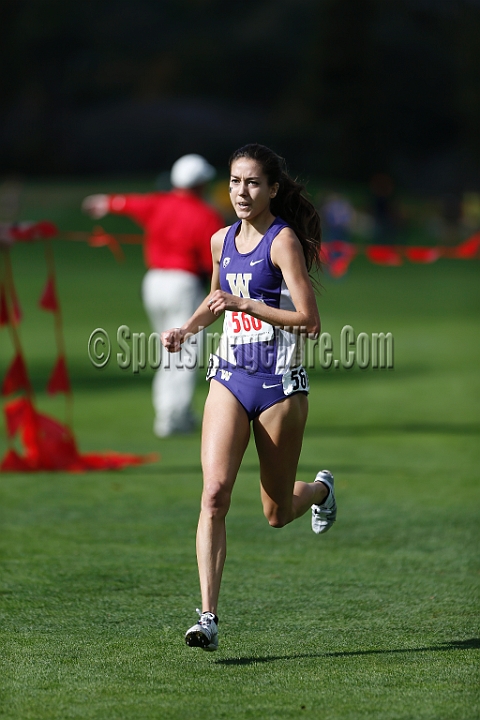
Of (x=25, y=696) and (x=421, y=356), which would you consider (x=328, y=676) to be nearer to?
(x=25, y=696)

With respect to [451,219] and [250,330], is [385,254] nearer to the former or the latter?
[250,330]

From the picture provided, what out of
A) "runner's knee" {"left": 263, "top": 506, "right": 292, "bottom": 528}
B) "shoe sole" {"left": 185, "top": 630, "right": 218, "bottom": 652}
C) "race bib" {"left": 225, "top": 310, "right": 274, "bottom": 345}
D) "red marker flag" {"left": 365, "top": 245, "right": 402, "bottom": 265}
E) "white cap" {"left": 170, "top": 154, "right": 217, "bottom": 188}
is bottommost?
"shoe sole" {"left": 185, "top": 630, "right": 218, "bottom": 652}

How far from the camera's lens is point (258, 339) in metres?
5.45

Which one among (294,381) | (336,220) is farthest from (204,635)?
(336,220)

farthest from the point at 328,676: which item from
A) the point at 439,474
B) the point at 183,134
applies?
the point at 183,134

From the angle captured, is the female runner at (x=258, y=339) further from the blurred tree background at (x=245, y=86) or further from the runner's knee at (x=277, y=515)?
the blurred tree background at (x=245, y=86)

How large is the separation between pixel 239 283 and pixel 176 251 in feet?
19.6

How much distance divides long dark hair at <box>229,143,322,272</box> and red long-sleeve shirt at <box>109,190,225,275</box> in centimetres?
550

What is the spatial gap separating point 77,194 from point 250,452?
4032 cm

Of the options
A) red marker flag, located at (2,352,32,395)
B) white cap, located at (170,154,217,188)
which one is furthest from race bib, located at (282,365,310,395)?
white cap, located at (170,154,217,188)

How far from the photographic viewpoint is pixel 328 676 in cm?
487

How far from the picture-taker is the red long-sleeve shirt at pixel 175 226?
11.2 m

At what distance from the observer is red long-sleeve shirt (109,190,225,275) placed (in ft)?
36.8

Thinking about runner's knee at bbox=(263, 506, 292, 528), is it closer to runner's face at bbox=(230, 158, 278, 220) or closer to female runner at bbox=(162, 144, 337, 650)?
female runner at bbox=(162, 144, 337, 650)
